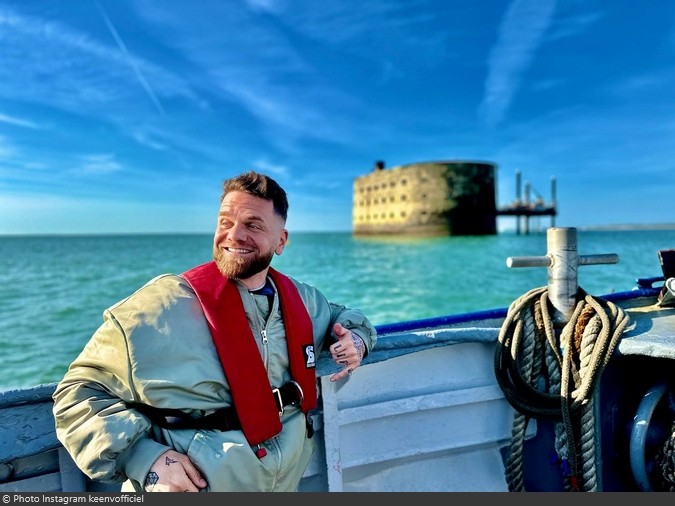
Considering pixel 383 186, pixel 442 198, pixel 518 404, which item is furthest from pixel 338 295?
pixel 383 186

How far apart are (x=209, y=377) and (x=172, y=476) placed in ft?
0.90

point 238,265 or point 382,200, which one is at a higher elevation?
point 382,200

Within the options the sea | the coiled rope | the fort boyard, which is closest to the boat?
the coiled rope

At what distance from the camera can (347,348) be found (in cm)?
163

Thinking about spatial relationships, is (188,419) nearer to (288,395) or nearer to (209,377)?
(209,377)

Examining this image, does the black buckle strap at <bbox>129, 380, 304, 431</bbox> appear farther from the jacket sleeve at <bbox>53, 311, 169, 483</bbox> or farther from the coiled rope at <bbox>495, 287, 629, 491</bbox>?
the coiled rope at <bbox>495, 287, 629, 491</bbox>

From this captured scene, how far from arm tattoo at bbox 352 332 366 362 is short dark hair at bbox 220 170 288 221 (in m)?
0.56

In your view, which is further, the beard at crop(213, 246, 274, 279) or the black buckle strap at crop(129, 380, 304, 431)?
→ the beard at crop(213, 246, 274, 279)

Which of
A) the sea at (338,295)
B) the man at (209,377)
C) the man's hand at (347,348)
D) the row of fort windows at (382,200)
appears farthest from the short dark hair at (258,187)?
the row of fort windows at (382,200)

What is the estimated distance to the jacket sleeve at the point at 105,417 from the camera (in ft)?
3.78

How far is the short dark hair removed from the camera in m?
1.48

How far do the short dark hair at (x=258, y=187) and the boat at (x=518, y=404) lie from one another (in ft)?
2.38

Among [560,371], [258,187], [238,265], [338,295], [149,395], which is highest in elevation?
[258,187]
